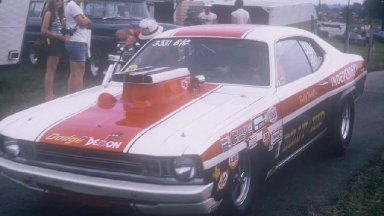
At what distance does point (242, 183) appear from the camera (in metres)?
4.21

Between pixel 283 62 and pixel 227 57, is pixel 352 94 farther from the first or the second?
pixel 227 57

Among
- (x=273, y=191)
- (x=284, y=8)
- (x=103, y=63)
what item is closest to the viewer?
(x=273, y=191)

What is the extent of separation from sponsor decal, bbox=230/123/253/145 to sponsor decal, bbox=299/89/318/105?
1081 mm

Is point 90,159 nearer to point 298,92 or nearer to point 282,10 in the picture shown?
point 298,92

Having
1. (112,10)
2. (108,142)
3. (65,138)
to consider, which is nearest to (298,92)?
(108,142)

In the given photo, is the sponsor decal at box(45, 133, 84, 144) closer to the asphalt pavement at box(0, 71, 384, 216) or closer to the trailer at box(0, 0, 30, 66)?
the asphalt pavement at box(0, 71, 384, 216)

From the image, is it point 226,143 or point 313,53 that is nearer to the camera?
point 226,143

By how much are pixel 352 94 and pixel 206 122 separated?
2.91 meters

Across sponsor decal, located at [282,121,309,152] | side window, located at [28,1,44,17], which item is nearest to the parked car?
side window, located at [28,1,44,17]

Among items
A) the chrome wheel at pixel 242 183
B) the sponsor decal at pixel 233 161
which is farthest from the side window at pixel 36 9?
the sponsor decal at pixel 233 161

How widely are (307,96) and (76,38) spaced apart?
373 centimetres

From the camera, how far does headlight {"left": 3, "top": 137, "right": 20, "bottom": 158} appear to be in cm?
404

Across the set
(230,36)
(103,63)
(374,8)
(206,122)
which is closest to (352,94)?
(230,36)

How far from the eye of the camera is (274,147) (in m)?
4.50
